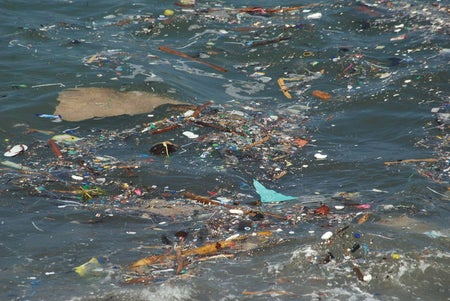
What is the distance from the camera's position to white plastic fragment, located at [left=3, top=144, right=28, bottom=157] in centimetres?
722

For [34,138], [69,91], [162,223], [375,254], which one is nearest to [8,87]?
[69,91]

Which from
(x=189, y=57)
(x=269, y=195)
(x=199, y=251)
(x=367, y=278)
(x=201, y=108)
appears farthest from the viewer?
(x=189, y=57)

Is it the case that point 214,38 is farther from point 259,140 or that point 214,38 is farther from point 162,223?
point 162,223

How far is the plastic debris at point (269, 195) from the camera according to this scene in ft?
20.7

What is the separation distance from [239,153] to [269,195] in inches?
40.1

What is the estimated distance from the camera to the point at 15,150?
7297mm

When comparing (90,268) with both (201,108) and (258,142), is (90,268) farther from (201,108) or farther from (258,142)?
(201,108)

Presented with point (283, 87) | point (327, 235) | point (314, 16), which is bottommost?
point (283, 87)

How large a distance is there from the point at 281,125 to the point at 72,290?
160 inches

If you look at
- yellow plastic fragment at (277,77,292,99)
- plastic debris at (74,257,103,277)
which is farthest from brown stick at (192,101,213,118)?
plastic debris at (74,257,103,277)

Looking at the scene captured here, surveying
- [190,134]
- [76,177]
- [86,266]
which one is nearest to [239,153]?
[190,134]

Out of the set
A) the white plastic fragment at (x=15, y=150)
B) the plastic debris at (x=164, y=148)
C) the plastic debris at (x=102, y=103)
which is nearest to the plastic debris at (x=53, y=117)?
the plastic debris at (x=102, y=103)

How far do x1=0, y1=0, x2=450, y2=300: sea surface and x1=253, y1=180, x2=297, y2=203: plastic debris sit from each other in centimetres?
6

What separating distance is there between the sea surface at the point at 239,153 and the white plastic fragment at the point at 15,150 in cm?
6
